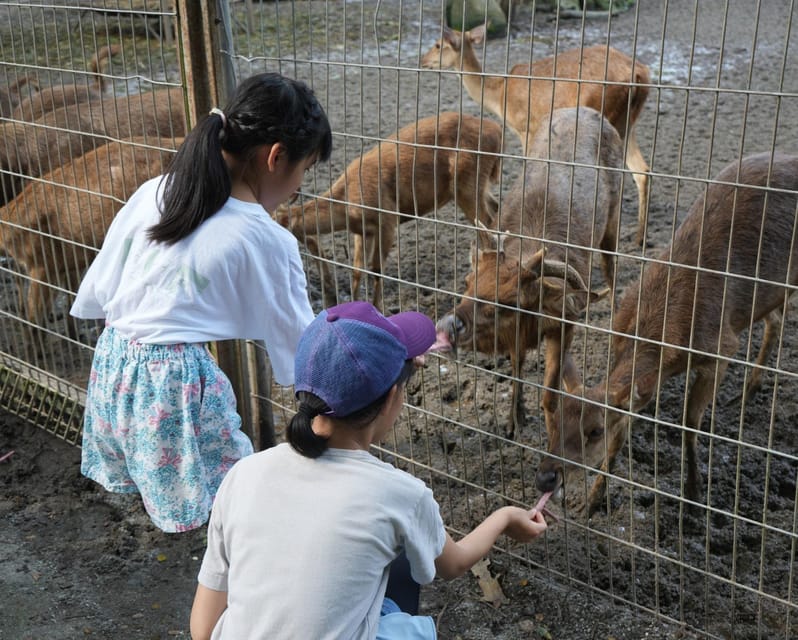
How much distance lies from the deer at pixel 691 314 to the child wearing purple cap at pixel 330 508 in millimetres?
1768

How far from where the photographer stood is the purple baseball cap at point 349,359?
1.94 meters

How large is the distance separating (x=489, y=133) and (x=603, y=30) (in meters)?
8.70

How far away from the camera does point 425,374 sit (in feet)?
17.4

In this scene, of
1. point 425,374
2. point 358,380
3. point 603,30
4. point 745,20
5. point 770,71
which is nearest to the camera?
point 358,380

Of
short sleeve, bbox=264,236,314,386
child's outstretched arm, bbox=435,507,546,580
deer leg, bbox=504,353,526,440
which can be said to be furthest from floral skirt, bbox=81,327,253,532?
deer leg, bbox=504,353,526,440

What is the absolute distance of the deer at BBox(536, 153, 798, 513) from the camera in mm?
3844

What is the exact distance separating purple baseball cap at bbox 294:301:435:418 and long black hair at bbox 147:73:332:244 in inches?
26.8

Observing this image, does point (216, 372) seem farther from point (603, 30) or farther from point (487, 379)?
point (603, 30)

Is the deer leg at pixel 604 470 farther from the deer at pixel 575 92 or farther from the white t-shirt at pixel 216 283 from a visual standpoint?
the deer at pixel 575 92

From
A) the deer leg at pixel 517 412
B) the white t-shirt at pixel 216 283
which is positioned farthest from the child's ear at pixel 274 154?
the deer leg at pixel 517 412

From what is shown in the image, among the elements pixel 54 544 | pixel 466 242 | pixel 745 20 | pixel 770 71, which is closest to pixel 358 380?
pixel 54 544

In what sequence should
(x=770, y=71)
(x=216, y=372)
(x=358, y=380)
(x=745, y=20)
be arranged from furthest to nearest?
1. (x=745, y=20)
2. (x=770, y=71)
3. (x=216, y=372)
4. (x=358, y=380)

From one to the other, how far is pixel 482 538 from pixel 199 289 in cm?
105

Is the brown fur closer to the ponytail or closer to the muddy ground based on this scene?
the muddy ground
